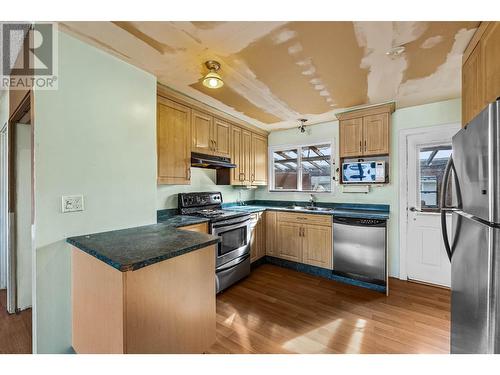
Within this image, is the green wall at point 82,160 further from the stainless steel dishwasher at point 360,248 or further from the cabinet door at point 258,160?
the stainless steel dishwasher at point 360,248

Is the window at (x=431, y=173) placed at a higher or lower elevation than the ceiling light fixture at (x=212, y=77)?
lower

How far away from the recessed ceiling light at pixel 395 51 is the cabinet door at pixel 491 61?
1.47ft

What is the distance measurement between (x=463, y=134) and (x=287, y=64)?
1.34m

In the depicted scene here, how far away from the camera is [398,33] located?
58.5 inches

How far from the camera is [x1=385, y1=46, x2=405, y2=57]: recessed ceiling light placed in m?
1.65

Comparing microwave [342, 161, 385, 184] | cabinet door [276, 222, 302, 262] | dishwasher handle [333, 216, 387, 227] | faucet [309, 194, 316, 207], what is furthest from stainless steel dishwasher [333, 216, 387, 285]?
faucet [309, 194, 316, 207]

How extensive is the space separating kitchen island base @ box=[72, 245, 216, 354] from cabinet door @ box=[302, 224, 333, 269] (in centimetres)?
197

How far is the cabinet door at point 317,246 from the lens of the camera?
3025 millimetres

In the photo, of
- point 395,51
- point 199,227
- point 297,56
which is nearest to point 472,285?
point 395,51

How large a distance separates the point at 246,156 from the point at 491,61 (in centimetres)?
279

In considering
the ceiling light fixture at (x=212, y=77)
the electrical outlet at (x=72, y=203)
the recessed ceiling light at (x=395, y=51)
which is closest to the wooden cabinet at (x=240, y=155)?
the ceiling light fixture at (x=212, y=77)

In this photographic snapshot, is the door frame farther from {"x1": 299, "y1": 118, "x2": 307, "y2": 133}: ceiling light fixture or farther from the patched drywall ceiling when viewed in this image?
{"x1": 299, "y1": 118, "x2": 307, "y2": 133}: ceiling light fixture
